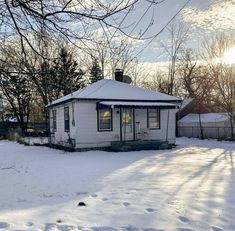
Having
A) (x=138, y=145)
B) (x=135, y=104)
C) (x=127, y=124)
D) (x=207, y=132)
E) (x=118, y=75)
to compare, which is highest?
(x=118, y=75)

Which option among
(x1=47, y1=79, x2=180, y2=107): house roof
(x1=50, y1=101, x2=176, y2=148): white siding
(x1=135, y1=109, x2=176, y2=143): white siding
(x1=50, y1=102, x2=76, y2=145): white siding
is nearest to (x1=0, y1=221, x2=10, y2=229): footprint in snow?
(x1=47, y1=79, x2=180, y2=107): house roof

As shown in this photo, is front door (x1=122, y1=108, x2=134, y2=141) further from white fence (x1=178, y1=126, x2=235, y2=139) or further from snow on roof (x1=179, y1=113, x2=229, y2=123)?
snow on roof (x1=179, y1=113, x2=229, y2=123)

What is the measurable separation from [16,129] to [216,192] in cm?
3887

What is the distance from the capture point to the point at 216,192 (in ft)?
26.7

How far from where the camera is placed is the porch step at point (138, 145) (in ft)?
66.1

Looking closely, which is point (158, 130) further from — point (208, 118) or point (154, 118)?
point (208, 118)

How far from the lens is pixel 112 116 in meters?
21.3

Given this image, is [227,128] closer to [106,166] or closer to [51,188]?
[106,166]

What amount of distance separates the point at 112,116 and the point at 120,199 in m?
13.9

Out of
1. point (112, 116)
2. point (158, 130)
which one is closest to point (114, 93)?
point (112, 116)

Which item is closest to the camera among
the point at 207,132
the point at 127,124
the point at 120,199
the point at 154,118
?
the point at 120,199

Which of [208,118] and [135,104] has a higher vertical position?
[135,104]

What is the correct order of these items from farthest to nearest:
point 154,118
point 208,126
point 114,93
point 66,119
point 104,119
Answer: point 208,126 < point 154,118 < point 66,119 < point 114,93 < point 104,119

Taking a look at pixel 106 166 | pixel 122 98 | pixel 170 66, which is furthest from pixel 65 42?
pixel 170 66
